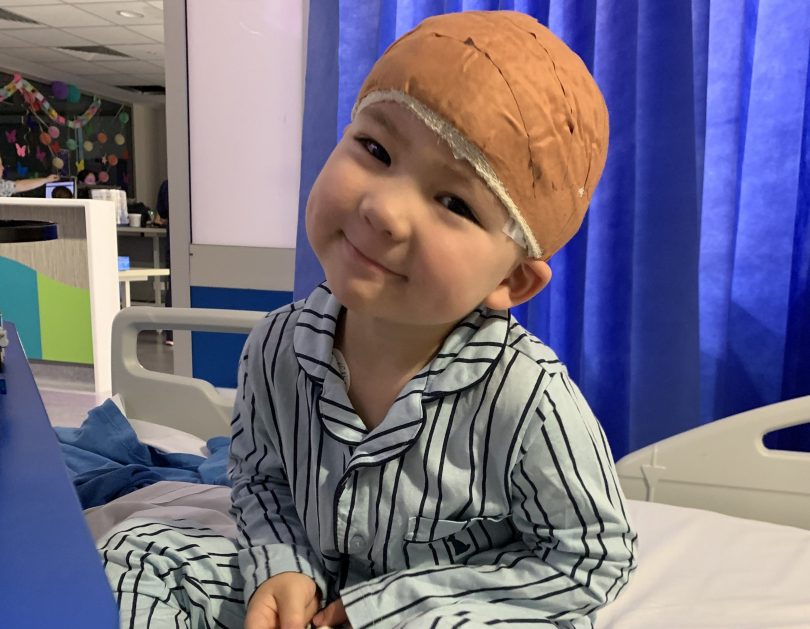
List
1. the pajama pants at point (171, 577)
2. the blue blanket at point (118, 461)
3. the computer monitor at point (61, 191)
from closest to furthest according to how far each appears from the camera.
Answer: the pajama pants at point (171, 577) → the blue blanket at point (118, 461) → the computer monitor at point (61, 191)

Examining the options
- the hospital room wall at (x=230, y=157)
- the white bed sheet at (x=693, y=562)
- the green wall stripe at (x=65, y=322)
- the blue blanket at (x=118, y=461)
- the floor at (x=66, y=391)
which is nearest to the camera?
the white bed sheet at (x=693, y=562)

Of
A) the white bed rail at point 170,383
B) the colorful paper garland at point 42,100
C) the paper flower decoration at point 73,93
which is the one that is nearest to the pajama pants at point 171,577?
the white bed rail at point 170,383

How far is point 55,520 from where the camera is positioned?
1.82 ft

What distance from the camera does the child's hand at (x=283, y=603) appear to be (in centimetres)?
67

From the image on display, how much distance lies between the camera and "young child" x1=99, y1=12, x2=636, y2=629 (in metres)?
0.60

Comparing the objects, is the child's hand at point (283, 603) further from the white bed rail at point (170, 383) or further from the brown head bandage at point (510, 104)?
the white bed rail at point (170, 383)

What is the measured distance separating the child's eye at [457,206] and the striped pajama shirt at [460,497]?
A: 155 mm

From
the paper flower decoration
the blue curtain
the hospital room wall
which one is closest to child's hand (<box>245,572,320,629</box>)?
the blue curtain

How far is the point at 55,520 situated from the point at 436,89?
1.56 feet

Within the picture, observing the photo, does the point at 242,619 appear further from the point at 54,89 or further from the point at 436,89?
the point at 54,89

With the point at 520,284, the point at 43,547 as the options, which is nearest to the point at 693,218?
the point at 520,284

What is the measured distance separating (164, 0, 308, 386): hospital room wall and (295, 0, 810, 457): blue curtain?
99 centimetres

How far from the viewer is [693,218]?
1.52m

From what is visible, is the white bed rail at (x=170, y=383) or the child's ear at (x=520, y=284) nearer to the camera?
the child's ear at (x=520, y=284)
